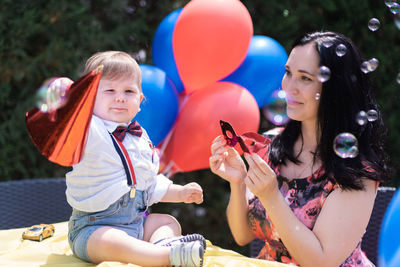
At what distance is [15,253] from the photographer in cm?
167

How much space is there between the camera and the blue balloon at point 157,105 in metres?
2.29

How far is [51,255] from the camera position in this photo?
5.51 ft

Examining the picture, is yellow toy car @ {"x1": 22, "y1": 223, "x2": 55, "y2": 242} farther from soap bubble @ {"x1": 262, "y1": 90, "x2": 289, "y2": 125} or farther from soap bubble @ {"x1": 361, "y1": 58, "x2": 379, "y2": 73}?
soap bubble @ {"x1": 361, "y1": 58, "x2": 379, "y2": 73}

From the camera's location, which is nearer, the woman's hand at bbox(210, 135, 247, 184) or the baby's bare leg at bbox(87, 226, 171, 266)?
the baby's bare leg at bbox(87, 226, 171, 266)

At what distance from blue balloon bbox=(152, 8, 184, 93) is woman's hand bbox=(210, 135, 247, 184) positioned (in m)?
0.75

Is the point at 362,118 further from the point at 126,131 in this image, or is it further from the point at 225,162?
the point at 126,131

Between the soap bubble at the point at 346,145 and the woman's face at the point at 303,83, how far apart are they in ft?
0.62

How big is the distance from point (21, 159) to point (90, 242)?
167 centimetres

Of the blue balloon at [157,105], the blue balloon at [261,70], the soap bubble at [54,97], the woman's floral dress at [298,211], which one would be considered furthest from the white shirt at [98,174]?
the blue balloon at [261,70]

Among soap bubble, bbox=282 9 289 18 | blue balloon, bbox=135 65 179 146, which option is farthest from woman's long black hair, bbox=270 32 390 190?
soap bubble, bbox=282 9 289 18

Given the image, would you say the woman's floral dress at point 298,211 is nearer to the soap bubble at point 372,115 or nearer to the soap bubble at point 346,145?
the soap bubble at point 346,145

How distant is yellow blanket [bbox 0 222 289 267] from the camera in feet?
5.17

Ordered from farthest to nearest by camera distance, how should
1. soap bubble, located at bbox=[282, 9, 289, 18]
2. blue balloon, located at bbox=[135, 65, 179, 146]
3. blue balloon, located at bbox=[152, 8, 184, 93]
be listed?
soap bubble, located at bbox=[282, 9, 289, 18] < blue balloon, located at bbox=[152, 8, 184, 93] < blue balloon, located at bbox=[135, 65, 179, 146]

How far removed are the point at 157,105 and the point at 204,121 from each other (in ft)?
0.78
